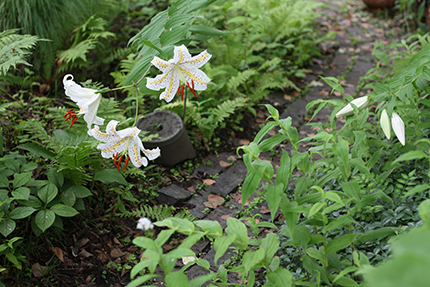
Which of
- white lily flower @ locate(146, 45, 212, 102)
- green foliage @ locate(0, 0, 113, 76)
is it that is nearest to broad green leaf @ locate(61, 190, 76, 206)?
white lily flower @ locate(146, 45, 212, 102)

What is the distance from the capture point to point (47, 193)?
7.11 feet

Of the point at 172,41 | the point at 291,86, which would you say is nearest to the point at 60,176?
the point at 172,41

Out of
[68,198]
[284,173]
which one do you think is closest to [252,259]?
[284,173]

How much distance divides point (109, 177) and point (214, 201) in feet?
2.84

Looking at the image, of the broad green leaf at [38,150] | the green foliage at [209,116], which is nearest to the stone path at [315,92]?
the green foliage at [209,116]

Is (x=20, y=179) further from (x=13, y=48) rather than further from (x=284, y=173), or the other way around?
(x=284, y=173)

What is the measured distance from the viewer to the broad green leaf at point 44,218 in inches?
80.6

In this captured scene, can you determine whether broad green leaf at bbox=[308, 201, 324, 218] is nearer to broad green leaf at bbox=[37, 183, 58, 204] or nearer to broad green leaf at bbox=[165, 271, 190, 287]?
broad green leaf at bbox=[165, 271, 190, 287]

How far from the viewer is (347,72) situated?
4613 mm

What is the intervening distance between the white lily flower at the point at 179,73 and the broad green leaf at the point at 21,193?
38.0 inches

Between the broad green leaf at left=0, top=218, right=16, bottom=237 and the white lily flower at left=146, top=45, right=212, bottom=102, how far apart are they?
3.61 ft

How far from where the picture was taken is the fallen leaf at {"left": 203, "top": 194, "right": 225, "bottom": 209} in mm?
2805

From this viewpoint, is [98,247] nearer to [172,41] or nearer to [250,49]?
[172,41]

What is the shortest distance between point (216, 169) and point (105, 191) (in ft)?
3.30
